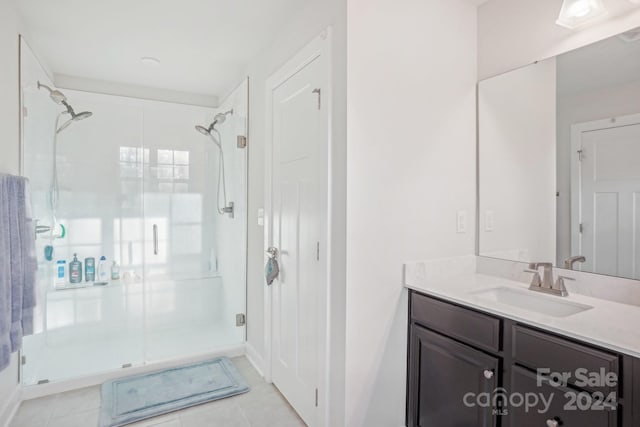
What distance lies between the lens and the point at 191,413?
7.31 feet

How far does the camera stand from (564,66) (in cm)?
180

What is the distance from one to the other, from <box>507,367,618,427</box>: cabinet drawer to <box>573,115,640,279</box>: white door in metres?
0.68

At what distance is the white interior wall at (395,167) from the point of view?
175cm

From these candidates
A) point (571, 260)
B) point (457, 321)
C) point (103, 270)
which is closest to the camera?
point (457, 321)

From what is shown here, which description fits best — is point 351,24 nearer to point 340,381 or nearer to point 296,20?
point 296,20

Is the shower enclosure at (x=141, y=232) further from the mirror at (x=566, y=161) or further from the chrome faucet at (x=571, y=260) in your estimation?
the chrome faucet at (x=571, y=260)

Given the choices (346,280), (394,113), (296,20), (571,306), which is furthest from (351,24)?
(571,306)

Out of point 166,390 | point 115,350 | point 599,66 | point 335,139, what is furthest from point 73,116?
point 599,66

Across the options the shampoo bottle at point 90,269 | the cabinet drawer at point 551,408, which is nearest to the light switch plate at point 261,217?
the shampoo bottle at point 90,269

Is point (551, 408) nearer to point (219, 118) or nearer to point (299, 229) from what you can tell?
point (299, 229)

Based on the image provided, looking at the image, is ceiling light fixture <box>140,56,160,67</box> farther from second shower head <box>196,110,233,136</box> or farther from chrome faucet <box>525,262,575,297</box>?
chrome faucet <box>525,262,575,297</box>

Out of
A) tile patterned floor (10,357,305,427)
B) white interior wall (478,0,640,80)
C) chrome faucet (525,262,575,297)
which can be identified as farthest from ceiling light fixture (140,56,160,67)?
chrome faucet (525,262,575,297)

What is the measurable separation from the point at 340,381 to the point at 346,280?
20.4 inches

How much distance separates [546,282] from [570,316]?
40 centimetres
